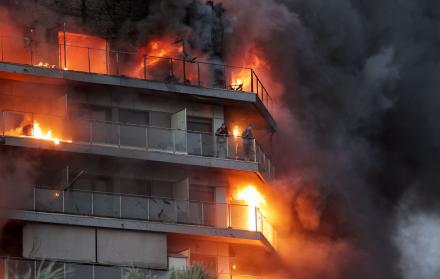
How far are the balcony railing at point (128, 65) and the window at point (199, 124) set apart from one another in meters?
1.45

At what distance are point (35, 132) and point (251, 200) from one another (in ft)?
36.3

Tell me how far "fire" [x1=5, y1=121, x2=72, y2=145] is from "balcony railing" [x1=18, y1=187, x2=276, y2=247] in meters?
2.16

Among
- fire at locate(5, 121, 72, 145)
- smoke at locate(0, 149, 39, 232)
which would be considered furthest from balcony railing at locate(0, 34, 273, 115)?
smoke at locate(0, 149, 39, 232)

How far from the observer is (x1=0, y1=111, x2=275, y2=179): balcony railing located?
270 ft

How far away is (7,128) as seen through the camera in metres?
81.9

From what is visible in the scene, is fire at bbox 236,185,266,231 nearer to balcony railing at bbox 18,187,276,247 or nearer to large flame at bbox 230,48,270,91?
balcony railing at bbox 18,187,276,247

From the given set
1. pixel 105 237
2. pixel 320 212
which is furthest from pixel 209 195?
pixel 320 212

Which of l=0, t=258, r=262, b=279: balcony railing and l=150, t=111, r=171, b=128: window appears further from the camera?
l=150, t=111, r=171, b=128: window

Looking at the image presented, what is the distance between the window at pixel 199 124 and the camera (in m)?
88.1

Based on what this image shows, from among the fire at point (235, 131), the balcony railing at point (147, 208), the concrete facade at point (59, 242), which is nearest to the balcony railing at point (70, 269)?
the concrete facade at point (59, 242)

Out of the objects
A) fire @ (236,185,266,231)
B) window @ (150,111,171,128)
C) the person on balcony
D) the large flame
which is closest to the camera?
fire @ (236,185,266,231)

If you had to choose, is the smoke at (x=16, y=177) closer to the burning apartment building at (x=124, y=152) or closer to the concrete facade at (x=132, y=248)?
the burning apartment building at (x=124, y=152)

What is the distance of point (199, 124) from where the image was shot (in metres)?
88.4

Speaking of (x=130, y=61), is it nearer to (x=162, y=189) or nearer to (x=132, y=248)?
(x=162, y=189)
